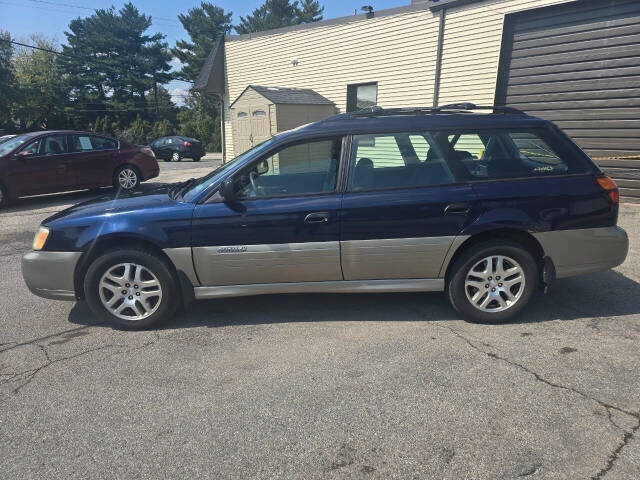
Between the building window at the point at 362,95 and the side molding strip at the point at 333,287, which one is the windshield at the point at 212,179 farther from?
the building window at the point at 362,95

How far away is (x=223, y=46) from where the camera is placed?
1630 centimetres

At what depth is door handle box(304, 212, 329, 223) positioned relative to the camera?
3.47 meters

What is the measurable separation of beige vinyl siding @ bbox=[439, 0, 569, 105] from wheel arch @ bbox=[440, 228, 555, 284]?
274 inches

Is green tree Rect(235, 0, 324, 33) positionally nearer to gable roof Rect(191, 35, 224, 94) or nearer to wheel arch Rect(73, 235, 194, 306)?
gable roof Rect(191, 35, 224, 94)

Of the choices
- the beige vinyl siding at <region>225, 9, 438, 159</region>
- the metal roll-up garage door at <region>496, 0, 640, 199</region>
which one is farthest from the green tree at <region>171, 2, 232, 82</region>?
the metal roll-up garage door at <region>496, 0, 640, 199</region>

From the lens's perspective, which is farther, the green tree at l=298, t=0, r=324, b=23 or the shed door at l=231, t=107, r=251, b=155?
the green tree at l=298, t=0, r=324, b=23

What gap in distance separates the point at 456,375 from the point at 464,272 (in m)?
0.96

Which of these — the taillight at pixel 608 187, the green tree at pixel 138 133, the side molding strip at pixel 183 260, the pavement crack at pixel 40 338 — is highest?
the green tree at pixel 138 133

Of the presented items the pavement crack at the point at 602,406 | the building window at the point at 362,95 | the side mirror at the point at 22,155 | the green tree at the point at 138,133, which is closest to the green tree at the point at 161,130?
the green tree at the point at 138,133

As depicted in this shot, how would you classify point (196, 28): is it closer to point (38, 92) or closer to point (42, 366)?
point (38, 92)

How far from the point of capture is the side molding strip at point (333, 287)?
363cm

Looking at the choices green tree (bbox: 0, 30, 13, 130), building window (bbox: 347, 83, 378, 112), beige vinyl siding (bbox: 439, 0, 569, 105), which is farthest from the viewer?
green tree (bbox: 0, 30, 13, 130)

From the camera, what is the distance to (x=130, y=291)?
362cm

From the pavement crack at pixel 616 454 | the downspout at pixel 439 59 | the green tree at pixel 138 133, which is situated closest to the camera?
the pavement crack at pixel 616 454
